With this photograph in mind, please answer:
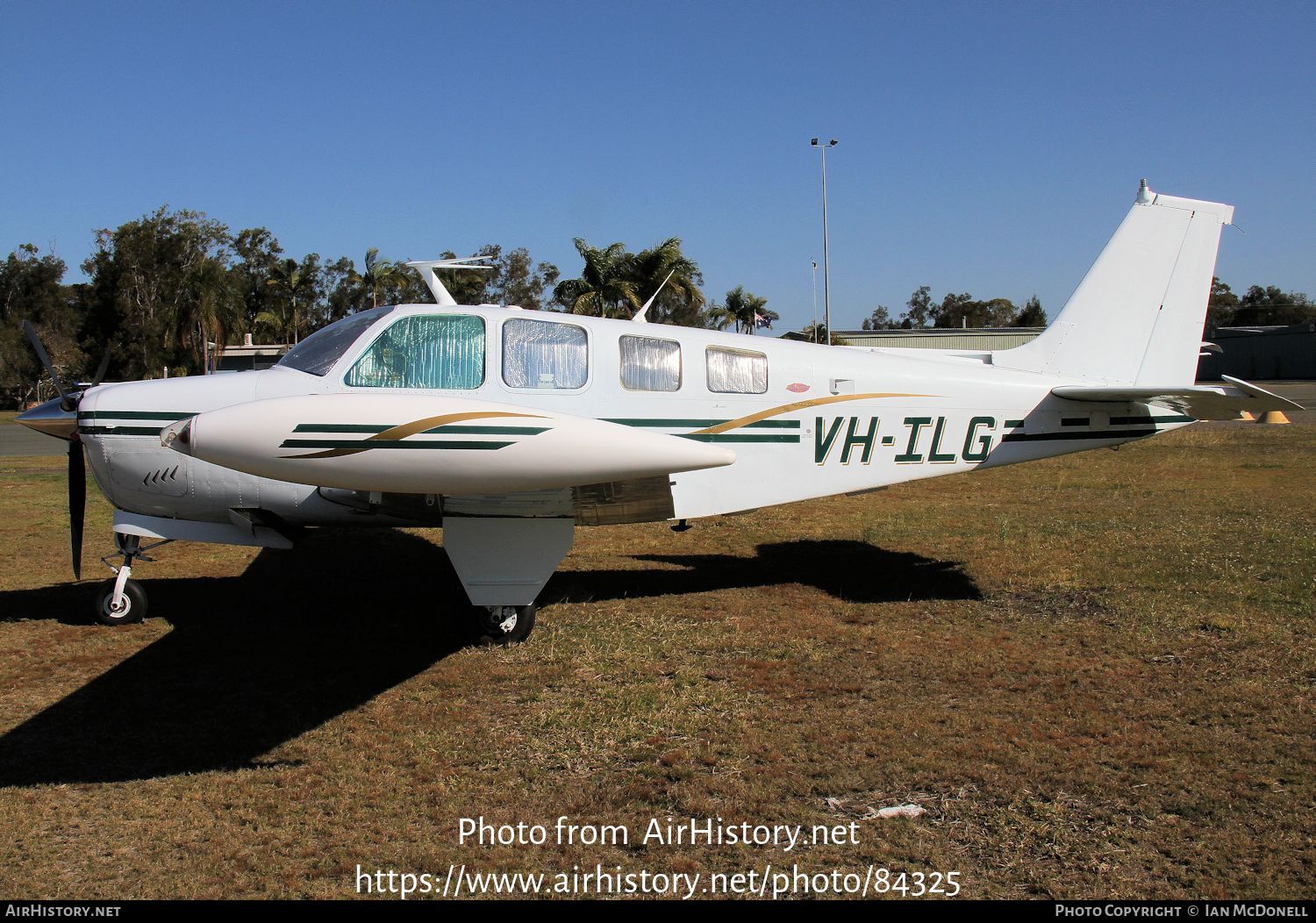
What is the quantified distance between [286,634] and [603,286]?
26.8 metres

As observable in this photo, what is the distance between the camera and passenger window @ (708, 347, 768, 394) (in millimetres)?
7391

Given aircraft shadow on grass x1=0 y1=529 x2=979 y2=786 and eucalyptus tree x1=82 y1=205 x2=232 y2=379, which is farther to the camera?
eucalyptus tree x1=82 y1=205 x2=232 y2=379

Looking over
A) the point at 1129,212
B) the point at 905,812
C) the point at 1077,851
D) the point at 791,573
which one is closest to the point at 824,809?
the point at 905,812

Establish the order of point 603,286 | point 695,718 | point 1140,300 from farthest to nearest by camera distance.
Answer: point 603,286
point 1140,300
point 695,718

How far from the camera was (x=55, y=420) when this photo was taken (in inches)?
284

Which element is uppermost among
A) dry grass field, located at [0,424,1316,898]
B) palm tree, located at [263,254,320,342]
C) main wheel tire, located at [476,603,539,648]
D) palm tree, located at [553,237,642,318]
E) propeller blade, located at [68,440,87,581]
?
palm tree, located at [263,254,320,342]

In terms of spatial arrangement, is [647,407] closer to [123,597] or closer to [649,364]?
[649,364]

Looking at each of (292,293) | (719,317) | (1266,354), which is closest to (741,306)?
(719,317)

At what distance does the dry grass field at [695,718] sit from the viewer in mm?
3961

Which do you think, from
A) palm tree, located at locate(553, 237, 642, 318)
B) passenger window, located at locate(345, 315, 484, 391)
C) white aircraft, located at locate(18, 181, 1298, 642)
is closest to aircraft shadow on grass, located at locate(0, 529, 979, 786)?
white aircraft, located at locate(18, 181, 1298, 642)

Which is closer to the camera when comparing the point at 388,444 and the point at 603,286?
the point at 388,444

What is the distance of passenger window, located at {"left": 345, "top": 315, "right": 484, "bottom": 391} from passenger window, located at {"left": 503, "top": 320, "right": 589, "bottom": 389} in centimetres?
22

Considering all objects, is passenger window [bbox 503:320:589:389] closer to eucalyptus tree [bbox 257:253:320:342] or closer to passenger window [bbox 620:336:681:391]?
passenger window [bbox 620:336:681:391]

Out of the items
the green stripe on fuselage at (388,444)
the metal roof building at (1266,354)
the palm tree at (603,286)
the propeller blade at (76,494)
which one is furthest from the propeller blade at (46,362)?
the metal roof building at (1266,354)
